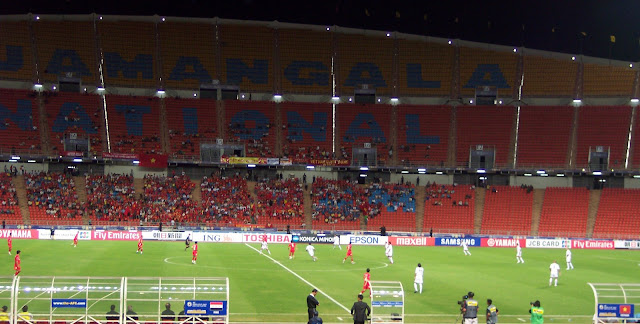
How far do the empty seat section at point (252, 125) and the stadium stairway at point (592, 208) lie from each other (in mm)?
36392

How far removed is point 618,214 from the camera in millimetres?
73312

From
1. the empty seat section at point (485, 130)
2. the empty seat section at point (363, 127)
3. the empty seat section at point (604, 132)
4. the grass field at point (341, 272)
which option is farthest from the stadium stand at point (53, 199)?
the empty seat section at point (604, 132)

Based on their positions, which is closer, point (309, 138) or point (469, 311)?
point (469, 311)

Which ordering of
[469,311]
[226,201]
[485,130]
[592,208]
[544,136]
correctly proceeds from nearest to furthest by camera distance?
[469,311] < [226,201] < [592,208] < [544,136] < [485,130]

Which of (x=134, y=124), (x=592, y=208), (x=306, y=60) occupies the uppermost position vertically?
(x=306, y=60)

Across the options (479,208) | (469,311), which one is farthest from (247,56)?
(469,311)

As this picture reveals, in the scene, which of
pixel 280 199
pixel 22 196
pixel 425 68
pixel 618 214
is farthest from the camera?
pixel 425 68

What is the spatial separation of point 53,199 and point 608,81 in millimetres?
66016

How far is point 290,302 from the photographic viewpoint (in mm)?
28875

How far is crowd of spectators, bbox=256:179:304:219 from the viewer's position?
233ft

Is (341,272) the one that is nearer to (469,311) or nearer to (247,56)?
(469,311)

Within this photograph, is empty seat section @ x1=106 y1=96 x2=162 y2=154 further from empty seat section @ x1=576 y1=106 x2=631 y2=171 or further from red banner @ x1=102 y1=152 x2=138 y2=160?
empty seat section @ x1=576 y1=106 x2=631 y2=171

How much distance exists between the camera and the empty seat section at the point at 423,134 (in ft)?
Result: 258

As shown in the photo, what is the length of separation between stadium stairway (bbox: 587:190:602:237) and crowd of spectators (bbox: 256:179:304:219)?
31.6 metres
